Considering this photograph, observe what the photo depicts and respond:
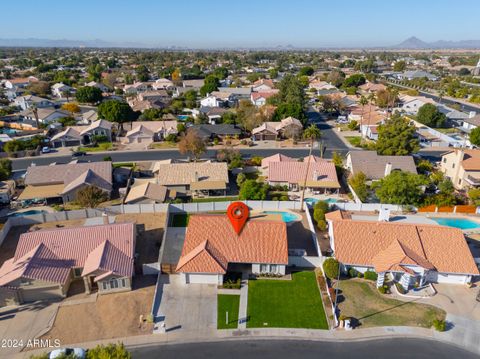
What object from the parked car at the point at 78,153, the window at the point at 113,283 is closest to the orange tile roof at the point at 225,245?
the window at the point at 113,283

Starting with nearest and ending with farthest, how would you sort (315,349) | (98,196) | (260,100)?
1. (315,349)
2. (98,196)
3. (260,100)

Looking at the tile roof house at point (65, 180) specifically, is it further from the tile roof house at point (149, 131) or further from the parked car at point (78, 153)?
the tile roof house at point (149, 131)

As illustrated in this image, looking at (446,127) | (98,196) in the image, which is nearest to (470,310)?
(98,196)

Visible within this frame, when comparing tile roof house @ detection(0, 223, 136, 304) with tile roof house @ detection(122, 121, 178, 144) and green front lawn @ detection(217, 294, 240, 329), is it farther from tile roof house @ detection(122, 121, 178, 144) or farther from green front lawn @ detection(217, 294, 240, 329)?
tile roof house @ detection(122, 121, 178, 144)

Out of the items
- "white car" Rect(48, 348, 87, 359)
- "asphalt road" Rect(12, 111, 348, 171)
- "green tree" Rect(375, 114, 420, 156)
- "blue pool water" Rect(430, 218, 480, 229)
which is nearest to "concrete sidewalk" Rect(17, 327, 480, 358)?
"white car" Rect(48, 348, 87, 359)

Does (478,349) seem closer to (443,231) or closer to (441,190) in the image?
(443,231)

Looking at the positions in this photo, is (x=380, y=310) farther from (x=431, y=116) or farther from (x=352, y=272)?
(x=431, y=116)
